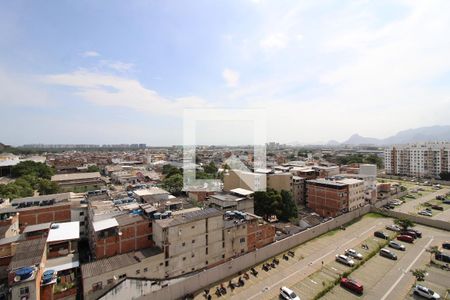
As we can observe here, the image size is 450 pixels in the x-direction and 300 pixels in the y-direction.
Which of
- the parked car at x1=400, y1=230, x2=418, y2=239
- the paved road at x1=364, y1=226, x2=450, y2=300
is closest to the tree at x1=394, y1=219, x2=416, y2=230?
the parked car at x1=400, y1=230, x2=418, y2=239

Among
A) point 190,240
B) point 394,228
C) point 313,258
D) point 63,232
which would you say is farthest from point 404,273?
point 63,232

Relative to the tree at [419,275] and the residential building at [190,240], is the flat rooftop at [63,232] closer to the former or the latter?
the residential building at [190,240]

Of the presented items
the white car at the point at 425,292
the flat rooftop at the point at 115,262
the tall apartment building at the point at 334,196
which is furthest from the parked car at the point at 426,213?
the flat rooftop at the point at 115,262

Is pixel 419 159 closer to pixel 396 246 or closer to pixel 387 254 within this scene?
pixel 396 246

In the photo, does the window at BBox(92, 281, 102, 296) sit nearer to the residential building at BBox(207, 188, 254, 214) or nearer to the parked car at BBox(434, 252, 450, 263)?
the residential building at BBox(207, 188, 254, 214)

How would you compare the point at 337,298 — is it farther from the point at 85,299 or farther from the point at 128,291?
the point at 85,299

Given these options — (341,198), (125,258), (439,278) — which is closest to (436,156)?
(341,198)

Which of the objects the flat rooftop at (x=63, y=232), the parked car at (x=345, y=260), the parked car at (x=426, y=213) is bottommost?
the parked car at (x=345, y=260)

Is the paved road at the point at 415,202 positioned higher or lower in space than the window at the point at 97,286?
lower

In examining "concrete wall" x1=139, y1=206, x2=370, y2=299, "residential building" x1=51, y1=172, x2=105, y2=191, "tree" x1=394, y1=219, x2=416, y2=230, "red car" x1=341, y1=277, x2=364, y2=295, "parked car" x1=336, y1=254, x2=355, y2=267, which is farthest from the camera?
"residential building" x1=51, y1=172, x2=105, y2=191
